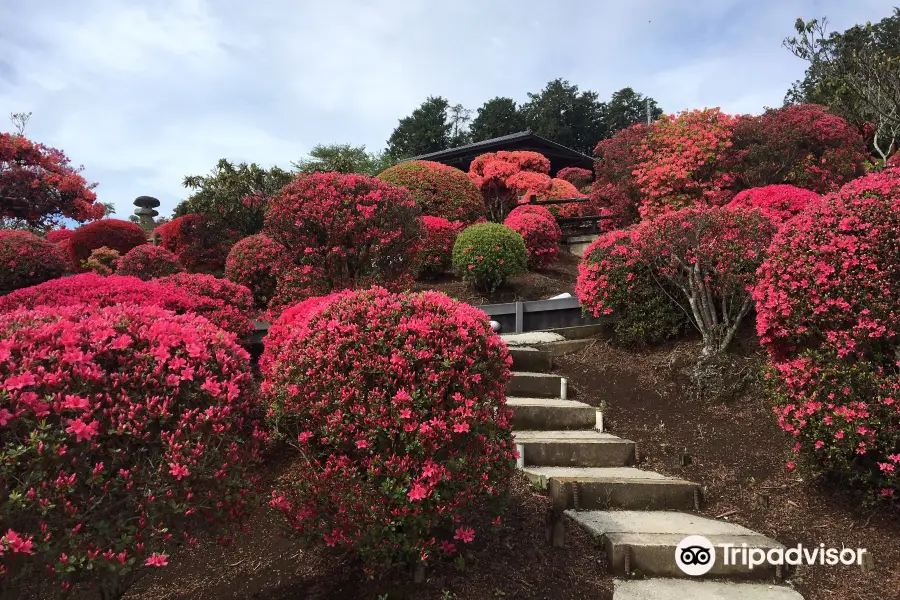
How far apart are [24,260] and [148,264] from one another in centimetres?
241

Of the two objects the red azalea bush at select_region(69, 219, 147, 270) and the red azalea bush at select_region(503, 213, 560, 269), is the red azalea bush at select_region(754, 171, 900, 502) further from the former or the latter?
the red azalea bush at select_region(69, 219, 147, 270)

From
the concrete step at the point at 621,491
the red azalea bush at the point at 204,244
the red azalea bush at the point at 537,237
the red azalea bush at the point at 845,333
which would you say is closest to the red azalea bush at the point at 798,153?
the red azalea bush at the point at 537,237

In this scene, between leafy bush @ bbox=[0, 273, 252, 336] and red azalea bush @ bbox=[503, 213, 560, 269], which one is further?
red azalea bush @ bbox=[503, 213, 560, 269]

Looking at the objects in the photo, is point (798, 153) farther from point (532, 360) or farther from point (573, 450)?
point (573, 450)

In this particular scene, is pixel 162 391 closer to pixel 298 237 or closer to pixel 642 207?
pixel 298 237

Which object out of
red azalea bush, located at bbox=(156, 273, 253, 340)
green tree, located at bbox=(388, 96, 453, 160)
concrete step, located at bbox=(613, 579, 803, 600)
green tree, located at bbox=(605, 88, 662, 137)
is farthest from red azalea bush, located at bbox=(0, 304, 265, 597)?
green tree, located at bbox=(605, 88, 662, 137)

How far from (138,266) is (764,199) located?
12.5 m

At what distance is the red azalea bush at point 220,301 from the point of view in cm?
593

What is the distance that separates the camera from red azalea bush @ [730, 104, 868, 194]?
12648 millimetres

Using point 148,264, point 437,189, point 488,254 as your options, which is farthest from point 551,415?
point 148,264

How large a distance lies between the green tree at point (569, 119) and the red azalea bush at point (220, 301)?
3793 cm

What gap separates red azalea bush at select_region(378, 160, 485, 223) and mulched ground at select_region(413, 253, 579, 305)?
186cm

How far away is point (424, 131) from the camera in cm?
4106

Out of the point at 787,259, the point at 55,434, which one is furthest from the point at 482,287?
the point at 55,434
